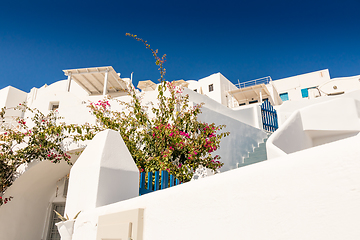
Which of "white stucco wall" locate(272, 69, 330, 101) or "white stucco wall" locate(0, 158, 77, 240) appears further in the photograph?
"white stucco wall" locate(272, 69, 330, 101)

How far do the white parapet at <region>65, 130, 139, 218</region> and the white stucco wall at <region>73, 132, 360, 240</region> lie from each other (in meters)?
1.40

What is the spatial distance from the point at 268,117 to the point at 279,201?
11.9 m

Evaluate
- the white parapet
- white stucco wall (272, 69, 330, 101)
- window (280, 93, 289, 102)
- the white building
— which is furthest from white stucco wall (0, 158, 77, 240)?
window (280, 93, 289, 102)

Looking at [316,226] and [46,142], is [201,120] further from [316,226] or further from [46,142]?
[316,226]

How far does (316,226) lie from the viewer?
1.33 m

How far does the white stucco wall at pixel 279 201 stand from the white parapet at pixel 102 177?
140 centimetres

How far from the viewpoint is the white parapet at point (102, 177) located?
3330mm

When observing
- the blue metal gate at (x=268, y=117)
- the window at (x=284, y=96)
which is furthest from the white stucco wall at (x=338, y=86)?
the window at (x=284, y=96)

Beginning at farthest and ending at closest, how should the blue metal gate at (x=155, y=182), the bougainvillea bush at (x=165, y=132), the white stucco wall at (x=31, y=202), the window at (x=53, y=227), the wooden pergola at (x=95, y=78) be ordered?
1. the wooden pergola at (x=95, y=78)
2. the window at (x=53, y=227)
3. the white stucco wall at (x=31, y=202)
4. the bougainvillea bush at (x=165, y=132)
5. the blue metal gate at (x=155, y=182)

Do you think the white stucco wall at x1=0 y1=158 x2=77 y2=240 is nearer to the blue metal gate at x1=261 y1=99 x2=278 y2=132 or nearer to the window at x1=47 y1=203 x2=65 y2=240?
the window at x1=47 y1=203 x2=65 y2=240

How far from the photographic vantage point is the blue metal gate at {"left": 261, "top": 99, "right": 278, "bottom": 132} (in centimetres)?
1243

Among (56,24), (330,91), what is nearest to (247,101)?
(330,91)

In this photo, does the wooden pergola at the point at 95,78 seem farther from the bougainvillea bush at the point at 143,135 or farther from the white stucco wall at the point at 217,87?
the white stucco wall at the point at 217,87

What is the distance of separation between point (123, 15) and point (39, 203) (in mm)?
7187
